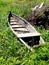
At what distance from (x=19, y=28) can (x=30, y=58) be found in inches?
153

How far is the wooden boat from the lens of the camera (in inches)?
384

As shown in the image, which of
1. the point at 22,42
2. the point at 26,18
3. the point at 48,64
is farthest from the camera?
the point at 26,18

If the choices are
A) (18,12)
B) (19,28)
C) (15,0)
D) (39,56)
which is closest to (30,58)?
(39,56)

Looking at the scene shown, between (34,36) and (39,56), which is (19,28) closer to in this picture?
(34,36)

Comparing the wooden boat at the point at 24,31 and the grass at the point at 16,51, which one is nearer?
the grass at the point at 16,51

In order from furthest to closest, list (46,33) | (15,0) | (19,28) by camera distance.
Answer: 1. (15,0)
2. (19,28)
3. (46,33)

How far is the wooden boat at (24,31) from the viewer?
9.75 m

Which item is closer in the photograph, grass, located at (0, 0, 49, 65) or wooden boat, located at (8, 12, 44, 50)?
grass, located at (0, 0, 49, 65)

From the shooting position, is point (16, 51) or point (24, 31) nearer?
point (16, 51)

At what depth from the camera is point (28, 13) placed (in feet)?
45.6

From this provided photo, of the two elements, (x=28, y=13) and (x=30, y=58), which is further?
(x=28, y=13)

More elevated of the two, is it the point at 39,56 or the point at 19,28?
the point at 39,56

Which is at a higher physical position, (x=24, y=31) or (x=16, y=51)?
(x=16, y=51)

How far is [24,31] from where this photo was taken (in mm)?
11617
